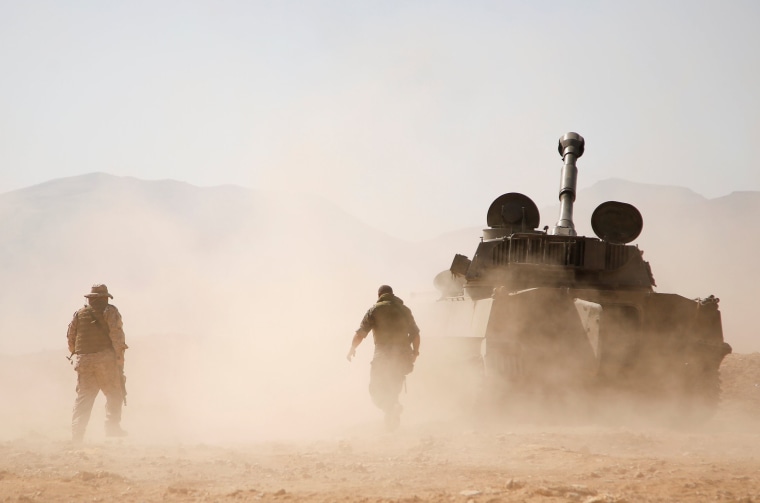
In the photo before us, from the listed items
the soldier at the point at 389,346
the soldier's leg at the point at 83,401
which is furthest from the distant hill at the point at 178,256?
the soldier's leg at the point at 83,401

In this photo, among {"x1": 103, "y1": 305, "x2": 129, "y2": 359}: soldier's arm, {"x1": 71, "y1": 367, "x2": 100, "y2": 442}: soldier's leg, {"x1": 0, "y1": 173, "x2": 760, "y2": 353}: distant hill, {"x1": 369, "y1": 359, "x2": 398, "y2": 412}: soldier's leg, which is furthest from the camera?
{"x1": 0, "y1": 173, "x2": 760, "y2": 353}: distant hill

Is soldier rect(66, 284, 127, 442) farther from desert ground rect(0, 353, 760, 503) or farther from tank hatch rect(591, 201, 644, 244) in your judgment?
tank hatch rect(591, 201, 644, 244)

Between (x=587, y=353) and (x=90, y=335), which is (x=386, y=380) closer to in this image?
(x=587, y=353)

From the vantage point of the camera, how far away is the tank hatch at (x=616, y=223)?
14008mm

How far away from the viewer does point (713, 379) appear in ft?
39.3

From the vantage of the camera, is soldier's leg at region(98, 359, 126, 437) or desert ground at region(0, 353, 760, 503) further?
soldier's leg at region(98, 359, 126, 437)

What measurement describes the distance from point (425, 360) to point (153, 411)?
4.64 meters

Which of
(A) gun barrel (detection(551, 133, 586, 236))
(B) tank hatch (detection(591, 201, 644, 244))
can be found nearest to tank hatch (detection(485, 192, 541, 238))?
(A) gun barrel (detection(551, 133, 586, 236))

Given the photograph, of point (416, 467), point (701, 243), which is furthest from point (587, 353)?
point (701, 243)

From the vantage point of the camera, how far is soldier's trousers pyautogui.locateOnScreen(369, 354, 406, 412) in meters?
11.1

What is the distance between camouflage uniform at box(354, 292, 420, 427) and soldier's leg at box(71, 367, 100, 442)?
3.26 meters

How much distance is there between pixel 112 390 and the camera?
10.7 metres

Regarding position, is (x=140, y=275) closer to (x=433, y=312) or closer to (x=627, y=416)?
(x=433, y=312)

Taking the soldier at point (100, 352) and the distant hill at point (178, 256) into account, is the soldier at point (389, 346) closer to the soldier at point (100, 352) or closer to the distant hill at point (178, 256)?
the soldier at point (100, 352)
